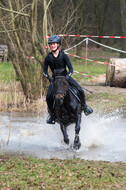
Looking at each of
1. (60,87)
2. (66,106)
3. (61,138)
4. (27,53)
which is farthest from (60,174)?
(27,53)

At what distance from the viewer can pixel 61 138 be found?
32.8ft

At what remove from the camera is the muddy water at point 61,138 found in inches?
331

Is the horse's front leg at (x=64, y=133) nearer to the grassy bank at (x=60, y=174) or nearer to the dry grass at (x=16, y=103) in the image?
the grassy bank at (x=60, y=174)

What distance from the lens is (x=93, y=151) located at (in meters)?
8.69

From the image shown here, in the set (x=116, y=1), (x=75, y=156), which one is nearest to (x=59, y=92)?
(x=75, y=156)

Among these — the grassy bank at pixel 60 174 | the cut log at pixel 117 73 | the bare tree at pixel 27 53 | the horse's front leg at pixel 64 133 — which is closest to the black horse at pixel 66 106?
the horse's front leg at pixel 64 133

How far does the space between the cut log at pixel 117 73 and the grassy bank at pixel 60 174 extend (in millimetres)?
9310

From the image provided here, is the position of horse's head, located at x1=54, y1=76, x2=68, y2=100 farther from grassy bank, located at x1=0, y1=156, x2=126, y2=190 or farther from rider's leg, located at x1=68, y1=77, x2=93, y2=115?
grassy bank, located at x1=0, y1=156, x2=126, y2=190

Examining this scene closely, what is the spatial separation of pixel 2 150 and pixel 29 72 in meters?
6.14

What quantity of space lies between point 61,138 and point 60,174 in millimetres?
3742

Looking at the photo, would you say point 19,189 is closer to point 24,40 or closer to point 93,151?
point 93,151

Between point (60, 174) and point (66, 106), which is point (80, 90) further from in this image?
point (60, 174)

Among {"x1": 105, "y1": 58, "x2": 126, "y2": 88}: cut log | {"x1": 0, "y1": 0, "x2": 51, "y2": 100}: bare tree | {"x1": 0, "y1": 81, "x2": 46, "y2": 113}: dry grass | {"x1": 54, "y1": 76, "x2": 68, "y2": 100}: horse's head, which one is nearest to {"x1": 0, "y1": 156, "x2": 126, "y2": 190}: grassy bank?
{"x1": 54, "y1": 76, "x2": 68, "y2": 100}: horse's head

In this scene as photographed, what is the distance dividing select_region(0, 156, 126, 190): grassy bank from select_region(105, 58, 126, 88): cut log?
9310 mm
